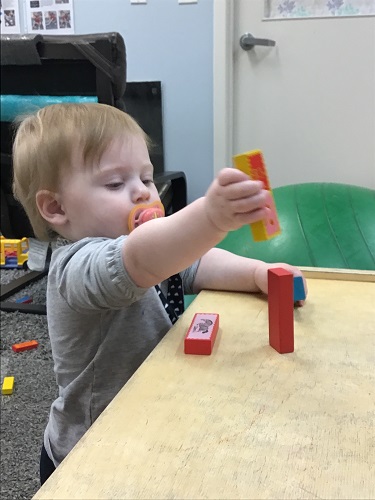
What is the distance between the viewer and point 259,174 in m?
0.46

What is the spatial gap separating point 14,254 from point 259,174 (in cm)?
208

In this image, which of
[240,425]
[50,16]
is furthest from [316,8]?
[240,425]

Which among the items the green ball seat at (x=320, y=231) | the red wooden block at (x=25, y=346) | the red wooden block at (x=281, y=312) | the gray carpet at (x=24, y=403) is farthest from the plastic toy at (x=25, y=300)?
the red wooden block at (x=281, y=312)

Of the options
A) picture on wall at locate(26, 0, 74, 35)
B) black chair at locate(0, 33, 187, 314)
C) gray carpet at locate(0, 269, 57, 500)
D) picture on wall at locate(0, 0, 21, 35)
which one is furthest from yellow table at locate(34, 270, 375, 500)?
picture on wall at locate(0, 0, 21, 35)

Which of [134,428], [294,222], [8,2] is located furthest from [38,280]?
[134,428]

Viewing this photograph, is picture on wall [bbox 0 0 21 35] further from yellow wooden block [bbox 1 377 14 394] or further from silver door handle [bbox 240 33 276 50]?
yellow wooden block [bbox 1 377 14 394]

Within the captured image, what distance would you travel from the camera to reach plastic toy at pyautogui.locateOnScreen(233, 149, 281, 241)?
461 millimetres

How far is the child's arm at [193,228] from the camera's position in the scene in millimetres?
456

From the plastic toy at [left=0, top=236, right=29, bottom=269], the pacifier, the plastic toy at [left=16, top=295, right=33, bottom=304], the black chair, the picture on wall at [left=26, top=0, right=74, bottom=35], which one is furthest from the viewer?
the plastic toy at [left=0, top=236, right=29, bottom=269]

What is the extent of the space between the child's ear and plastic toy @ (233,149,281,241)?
0.26 meters

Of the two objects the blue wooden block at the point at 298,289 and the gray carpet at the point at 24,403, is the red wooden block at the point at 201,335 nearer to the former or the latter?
the blue wooden block at the point at 298,289

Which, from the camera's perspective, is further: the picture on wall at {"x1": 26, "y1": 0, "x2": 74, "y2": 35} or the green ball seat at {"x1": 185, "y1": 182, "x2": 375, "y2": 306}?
the picture on wall at {"x1": 26, "y1": 0, "x2": 74, "y2": 35}

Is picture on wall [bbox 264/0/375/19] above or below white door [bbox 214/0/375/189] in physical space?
above

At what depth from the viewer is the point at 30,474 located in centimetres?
Result: 110
